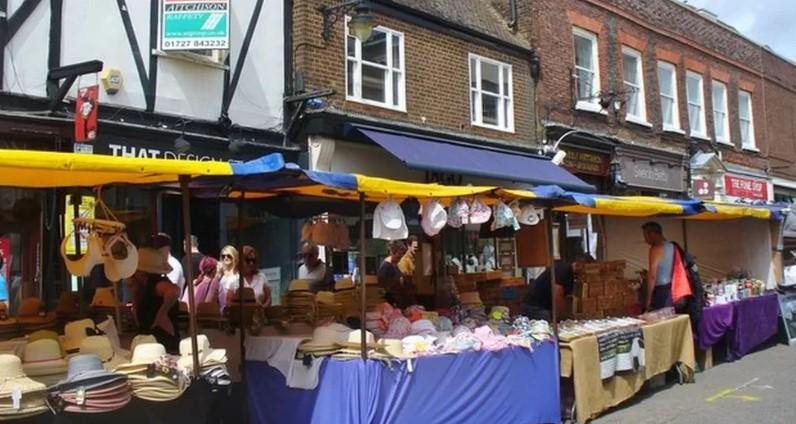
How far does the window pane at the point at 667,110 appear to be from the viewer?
62.6ft

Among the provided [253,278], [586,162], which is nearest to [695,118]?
[586,162]

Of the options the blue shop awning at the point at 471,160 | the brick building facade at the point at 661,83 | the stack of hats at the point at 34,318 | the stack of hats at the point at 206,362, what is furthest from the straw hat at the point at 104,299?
the brick building facade at the point at 661,83

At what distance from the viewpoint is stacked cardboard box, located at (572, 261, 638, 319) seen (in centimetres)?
910

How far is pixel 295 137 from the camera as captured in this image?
437 inches

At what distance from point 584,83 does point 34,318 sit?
12.8m

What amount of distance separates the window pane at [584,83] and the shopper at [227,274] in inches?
389

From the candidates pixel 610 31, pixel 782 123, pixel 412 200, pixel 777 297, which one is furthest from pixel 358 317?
pixel 782 123

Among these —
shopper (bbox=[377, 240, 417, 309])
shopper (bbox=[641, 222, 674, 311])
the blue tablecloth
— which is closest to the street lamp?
shopper (bbox=[377, 240, 417, 309])

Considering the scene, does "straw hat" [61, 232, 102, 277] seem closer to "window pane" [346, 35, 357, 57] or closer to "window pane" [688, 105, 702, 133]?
"window pane" [346, 35, 357, 57]

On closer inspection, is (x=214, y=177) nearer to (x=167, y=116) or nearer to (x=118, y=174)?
(x=118, y=174)

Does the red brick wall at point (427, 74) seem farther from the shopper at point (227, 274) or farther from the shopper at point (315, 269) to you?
the shopper at point (227, 274)

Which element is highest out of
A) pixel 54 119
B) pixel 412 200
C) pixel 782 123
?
pixel 782 123

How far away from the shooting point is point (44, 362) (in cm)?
479

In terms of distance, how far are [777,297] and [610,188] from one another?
5.00 meters
